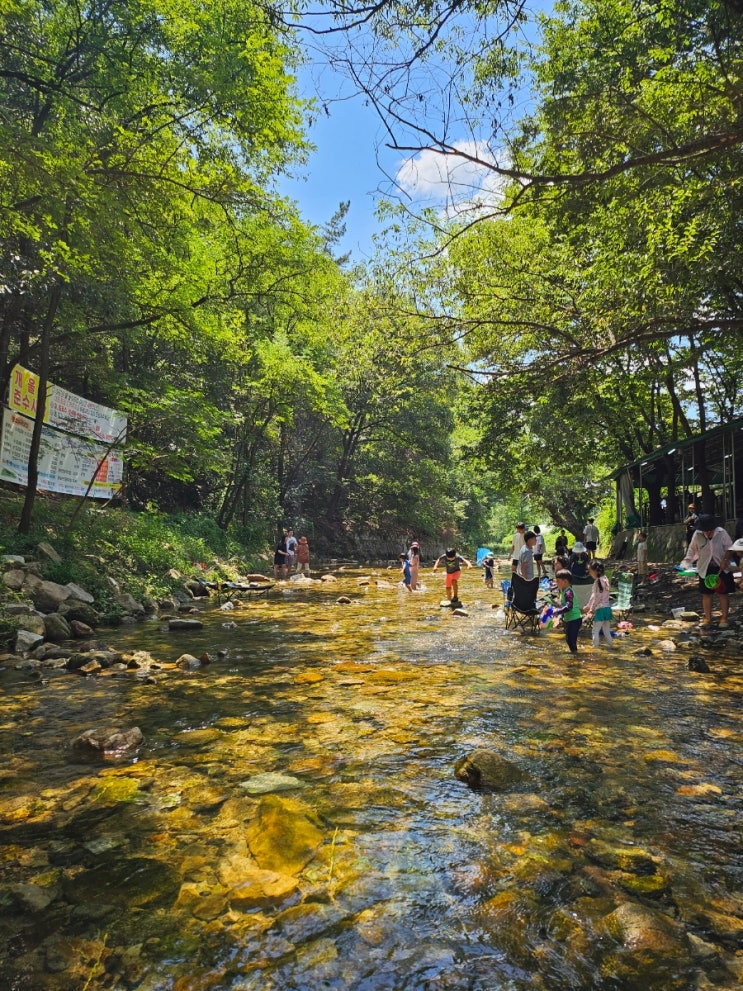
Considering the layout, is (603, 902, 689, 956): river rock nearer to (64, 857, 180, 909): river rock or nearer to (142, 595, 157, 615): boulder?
(64, 857, 180, 909): river rock

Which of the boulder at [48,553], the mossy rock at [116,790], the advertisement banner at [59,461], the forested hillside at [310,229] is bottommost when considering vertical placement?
the mossy rock at [116,790]

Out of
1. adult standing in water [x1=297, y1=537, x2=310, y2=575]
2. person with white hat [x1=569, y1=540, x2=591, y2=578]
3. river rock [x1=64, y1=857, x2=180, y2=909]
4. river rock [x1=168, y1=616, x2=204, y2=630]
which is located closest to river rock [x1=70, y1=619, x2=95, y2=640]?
river rock [x1=168, y1=616, x2=204, y2=630]

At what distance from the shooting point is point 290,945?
2.53 metres

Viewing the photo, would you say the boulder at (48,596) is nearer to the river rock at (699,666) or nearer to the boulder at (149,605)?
the boulder at (149,605)

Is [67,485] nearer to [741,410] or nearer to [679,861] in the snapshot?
[679,861]

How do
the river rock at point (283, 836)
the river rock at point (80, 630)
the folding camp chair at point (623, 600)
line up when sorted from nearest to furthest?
the river rock at point (283, 836) < the river rock at point (80, 630) < the folding camp chair at point (623, 600)

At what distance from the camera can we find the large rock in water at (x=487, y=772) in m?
4.16

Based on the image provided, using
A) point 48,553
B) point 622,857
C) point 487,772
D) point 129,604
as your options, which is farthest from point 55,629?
point 622,857

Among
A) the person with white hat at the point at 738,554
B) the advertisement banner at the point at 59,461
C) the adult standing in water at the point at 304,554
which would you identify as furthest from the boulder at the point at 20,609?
the adult standing in water at the point at 304,554

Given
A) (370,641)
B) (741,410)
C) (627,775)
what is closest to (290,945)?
(627,775)

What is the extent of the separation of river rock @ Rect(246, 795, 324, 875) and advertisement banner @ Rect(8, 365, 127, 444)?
1140 cm

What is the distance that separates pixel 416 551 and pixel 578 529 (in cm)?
2538

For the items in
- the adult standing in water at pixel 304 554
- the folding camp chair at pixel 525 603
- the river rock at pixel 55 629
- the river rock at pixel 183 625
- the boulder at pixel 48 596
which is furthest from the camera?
the adult standing in water at pixel 304 554

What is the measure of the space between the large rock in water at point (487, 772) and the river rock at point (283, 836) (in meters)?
1.30
